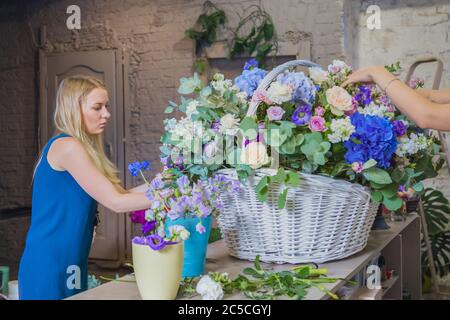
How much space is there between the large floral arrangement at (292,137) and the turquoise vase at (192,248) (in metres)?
0.15

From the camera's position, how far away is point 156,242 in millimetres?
1112

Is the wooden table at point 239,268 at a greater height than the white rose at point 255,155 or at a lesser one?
lesser

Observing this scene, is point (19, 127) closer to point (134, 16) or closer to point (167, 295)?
point (134, 16)

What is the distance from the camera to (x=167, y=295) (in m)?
1.11

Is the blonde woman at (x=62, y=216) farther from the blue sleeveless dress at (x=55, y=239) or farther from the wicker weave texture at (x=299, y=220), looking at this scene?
the wicker weave texture at (x=299, y=220)

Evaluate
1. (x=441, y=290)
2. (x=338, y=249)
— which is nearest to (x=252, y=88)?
(x=338, y=249)

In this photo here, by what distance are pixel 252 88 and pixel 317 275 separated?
533 mm

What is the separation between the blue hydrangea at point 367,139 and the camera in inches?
53.1

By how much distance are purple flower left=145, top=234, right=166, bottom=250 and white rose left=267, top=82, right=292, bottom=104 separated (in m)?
0.46

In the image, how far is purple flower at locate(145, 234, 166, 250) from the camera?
108 centimetres

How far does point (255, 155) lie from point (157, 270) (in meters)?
0.38

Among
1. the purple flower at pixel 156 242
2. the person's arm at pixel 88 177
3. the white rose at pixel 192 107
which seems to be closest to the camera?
the purple flower at pixel 156 242

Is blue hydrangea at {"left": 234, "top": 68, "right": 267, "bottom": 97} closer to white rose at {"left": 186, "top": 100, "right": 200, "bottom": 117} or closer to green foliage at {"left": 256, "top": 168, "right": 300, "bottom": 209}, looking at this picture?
white rose at {"left": 186, "top": 100, "right": 200, "bottom": 117}

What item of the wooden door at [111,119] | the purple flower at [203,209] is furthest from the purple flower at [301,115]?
the wooden door at [111,119]
